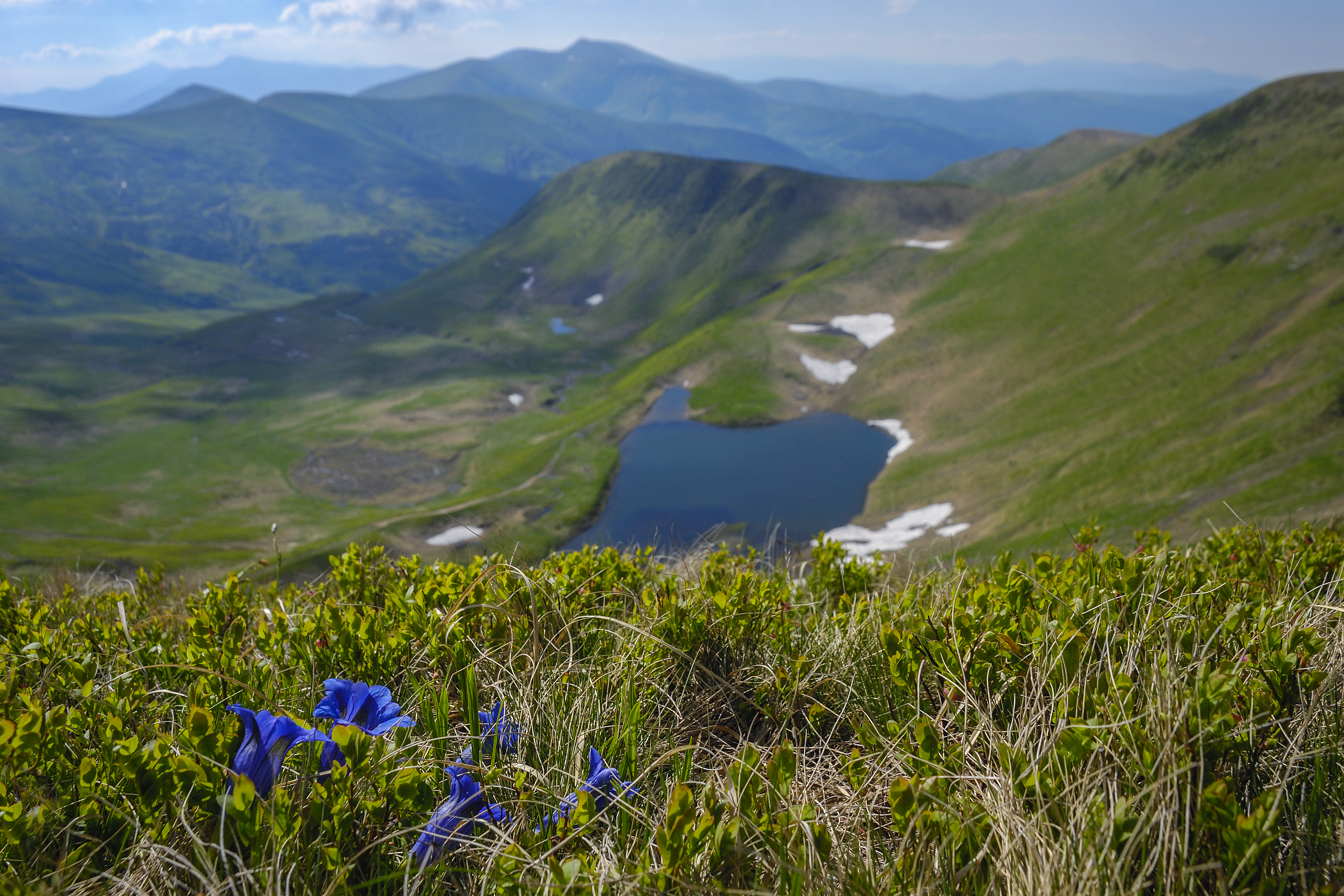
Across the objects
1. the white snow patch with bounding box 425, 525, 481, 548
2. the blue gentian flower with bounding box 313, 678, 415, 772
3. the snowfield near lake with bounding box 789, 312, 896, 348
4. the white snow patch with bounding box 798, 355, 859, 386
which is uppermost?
the blue gentian flower with bounding box 313, 678, 415, 772

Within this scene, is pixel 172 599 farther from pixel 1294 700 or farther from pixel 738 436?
pixel 738 436

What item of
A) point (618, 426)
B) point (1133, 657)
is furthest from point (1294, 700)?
point (618, 426)

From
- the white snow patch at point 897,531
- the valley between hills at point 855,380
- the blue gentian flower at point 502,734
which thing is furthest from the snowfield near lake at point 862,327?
the blue gentian flower at point 502,734

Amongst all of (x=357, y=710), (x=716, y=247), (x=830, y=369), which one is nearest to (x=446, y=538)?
(x=830, y=369)

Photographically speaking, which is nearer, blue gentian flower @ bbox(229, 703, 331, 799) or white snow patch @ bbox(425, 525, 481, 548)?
blue gentian flower @ bbox(229, 703, 331, 799)

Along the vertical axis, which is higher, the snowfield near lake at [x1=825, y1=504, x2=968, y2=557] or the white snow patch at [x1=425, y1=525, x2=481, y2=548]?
the snowfield near lake at [x1=825, y1=504, x2=968, y2=557]

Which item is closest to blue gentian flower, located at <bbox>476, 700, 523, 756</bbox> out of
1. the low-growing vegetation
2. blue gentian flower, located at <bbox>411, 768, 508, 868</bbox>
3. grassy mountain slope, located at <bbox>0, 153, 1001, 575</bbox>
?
the low-growing vegetation

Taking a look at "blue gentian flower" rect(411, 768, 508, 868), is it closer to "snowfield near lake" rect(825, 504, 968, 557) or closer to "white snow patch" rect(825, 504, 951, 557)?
"snowfield near lake" rect(825, 504, 968, 557)

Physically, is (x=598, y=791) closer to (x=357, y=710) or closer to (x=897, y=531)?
(x=357, y=710)
